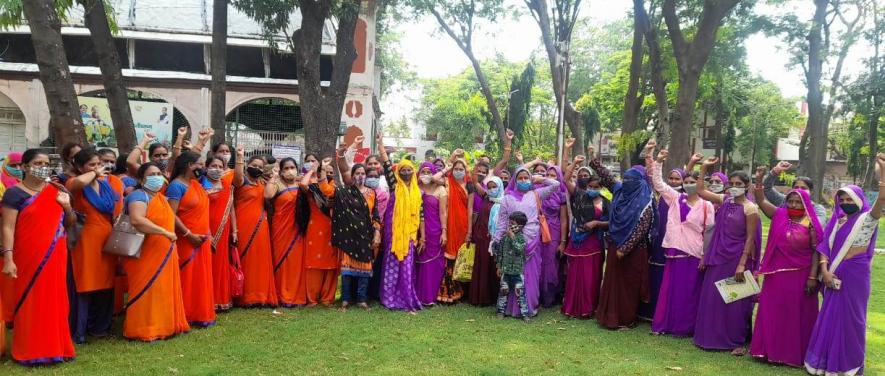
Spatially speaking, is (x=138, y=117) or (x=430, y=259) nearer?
(x=430, y=259)

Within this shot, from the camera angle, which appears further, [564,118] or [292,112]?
[292,112]

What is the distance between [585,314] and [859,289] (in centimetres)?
256

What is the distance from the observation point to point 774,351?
509 cm

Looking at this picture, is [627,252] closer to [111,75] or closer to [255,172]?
[255,172]

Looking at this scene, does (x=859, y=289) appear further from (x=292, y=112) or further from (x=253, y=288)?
(x=292, y=112)

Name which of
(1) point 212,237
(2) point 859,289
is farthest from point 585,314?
(1) point 212,237

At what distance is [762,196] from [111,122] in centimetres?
1475

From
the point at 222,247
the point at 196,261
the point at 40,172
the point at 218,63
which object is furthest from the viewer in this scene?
the point at 218,63

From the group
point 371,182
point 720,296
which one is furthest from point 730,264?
point 371,182

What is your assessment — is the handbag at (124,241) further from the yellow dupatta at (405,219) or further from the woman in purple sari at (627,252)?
the woman in purple sari at (627,252)

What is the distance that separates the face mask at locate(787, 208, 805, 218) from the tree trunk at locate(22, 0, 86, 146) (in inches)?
241

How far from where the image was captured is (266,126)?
16.9 meters

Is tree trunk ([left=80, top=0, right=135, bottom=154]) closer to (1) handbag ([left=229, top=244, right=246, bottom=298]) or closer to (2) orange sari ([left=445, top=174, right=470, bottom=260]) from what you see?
(1) handbag ([left=229, top=244, right=246, bottom=298])

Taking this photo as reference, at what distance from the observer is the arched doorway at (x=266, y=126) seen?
627 inches
